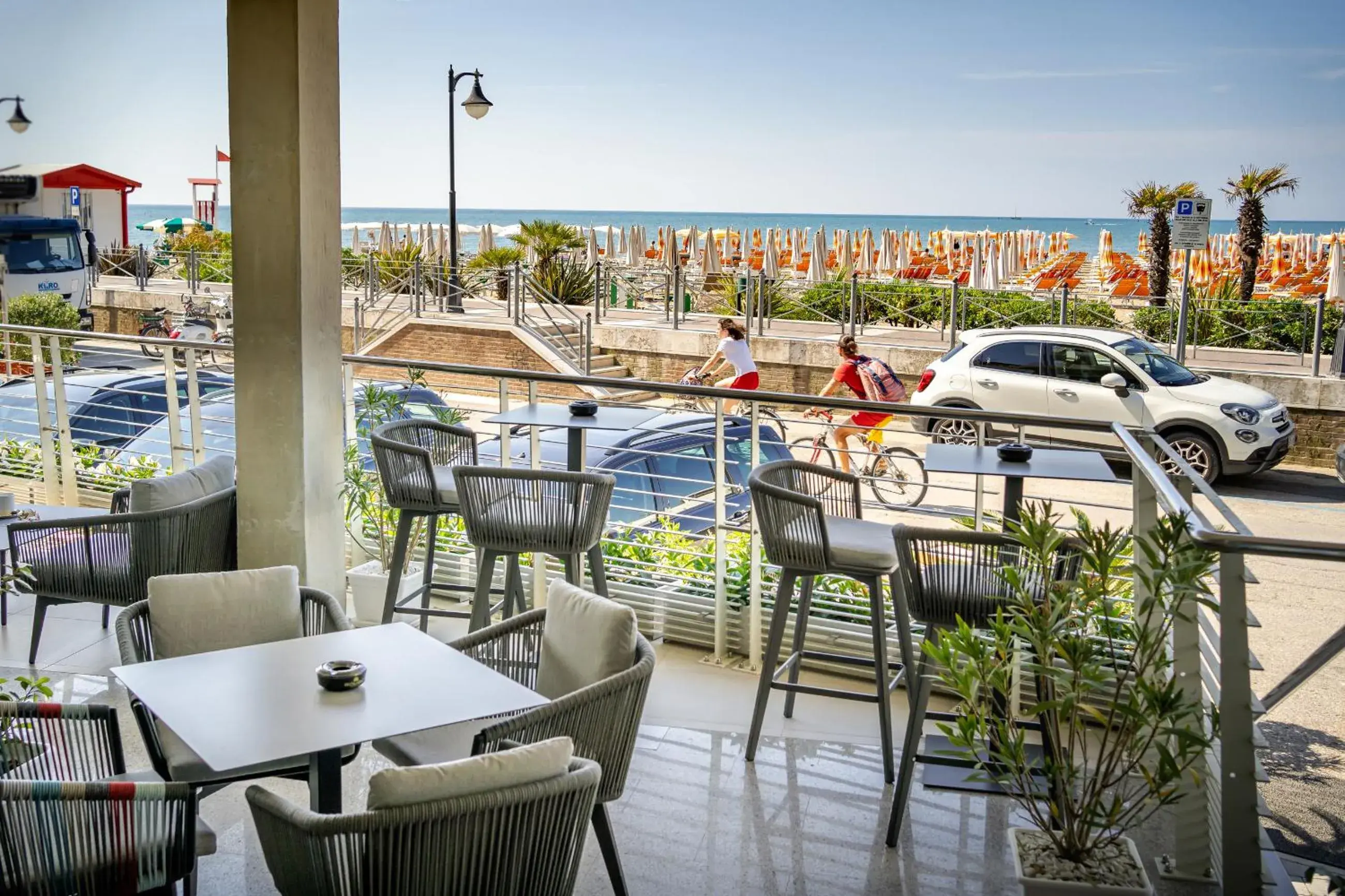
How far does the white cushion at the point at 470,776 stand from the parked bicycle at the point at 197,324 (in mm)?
15903

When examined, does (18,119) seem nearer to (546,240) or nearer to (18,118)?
(18,118)

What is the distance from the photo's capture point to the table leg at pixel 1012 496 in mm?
3912

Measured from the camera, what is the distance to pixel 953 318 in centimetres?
1697

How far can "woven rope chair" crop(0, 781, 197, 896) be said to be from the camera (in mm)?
2238

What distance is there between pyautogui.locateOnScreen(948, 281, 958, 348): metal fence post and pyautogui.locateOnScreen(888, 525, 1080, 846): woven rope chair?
1318cm

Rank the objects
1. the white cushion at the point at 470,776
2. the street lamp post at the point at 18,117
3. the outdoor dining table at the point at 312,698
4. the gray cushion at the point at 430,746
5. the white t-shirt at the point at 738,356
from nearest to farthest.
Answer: the white cushion at the point at 470,776 < the outdoor dining table at the point at 312,698 < the gray cushion at the point at 430,746 < the street lamp post at the point at 18,117 < the white t-shirt at the point at 738,356

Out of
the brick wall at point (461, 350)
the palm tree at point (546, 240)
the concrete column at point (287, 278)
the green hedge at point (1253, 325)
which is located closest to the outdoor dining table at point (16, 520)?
the concrete column at point (287, 278)

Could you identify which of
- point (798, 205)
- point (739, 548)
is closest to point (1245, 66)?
point (798, 205)

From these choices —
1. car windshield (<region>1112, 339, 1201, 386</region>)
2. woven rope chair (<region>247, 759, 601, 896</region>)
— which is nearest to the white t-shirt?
car windshield (<region>1112, 339, 1201, 386</region>)

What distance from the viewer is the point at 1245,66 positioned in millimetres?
53125

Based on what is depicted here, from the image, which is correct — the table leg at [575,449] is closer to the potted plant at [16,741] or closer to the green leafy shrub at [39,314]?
the potted plant at [16,741]

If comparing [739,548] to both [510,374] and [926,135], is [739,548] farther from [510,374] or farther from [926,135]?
[926,135]

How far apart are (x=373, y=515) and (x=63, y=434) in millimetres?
2140

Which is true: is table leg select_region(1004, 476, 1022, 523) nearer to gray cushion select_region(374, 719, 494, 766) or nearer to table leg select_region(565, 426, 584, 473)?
table leg select_region(565, 426, 584, 473)
